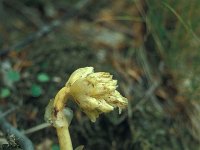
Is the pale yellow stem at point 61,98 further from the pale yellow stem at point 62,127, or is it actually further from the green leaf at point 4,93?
the green leaf at point 4,93

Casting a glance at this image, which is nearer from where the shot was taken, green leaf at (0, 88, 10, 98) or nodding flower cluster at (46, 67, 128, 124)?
nodding flower cluster at (46, 67, 128, 124)

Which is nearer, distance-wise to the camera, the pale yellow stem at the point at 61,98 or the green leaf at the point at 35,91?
the pale yellow stem at the point at 61,98

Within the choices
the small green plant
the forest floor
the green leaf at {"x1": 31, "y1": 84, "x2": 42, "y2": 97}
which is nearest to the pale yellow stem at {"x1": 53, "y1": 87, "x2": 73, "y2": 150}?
the small green plant

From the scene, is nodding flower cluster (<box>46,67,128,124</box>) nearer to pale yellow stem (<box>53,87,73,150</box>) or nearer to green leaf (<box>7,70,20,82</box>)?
pale yellow stem (<box>53,87,73,150</box>)

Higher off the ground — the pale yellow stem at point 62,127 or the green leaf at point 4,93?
the green leaf at point 4,93

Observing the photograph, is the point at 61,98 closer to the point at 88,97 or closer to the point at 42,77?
the point at 88,97

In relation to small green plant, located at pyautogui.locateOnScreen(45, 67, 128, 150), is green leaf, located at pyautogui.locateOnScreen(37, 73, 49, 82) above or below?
above

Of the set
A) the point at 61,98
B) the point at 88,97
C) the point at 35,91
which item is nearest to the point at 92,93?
the point at 88,97

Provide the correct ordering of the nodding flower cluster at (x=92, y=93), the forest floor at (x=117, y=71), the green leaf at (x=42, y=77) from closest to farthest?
the nodding flower cluster at (x=92, y=93)
the forest floor at (x=117, y=71)
the green leaf at (x=42, y=77)

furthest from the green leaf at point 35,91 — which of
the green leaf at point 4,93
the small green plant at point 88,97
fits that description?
the small green plant at point 88,97
